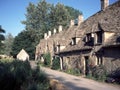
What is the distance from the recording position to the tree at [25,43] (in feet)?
228

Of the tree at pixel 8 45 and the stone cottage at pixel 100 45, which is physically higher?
the tree at pixel 8 45

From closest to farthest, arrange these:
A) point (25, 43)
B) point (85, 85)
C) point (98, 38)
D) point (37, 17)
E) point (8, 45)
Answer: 1. point (85, 85)
2. point (98, 38)
3. point (25, 43)
4. point (37, 17)
5. point (8, 45)

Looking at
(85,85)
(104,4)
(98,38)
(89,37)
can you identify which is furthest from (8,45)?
(85,85)

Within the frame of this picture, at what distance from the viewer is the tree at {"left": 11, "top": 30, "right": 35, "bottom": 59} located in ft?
228

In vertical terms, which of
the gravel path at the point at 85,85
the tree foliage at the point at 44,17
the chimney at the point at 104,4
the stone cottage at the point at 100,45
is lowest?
the gravel path at the point at 85,85

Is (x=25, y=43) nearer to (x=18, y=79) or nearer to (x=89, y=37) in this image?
(x=89, y=37)

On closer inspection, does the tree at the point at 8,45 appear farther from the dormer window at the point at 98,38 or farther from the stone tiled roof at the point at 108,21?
the dormer window at the point at 98,38

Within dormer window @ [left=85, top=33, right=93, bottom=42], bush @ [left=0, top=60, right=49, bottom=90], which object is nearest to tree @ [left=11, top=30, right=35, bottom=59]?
dormer window @ [left=85, top=33, right=93, bottom=42]

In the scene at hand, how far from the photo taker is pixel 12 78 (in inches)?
525

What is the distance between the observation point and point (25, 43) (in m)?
70.7

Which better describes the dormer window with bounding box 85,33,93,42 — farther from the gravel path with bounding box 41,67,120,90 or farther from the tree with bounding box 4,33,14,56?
the tree with bounding box 4,33,14,56

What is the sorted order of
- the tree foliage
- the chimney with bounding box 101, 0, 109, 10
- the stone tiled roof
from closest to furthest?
the stone tiled roof, the chimney with bounding box 101, 0, 109, 10, the tree foliage

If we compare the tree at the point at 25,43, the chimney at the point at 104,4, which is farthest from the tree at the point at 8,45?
the chimney at the point at 104,4

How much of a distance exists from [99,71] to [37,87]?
1402 cm
